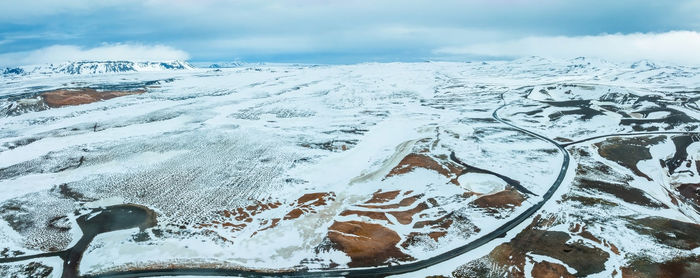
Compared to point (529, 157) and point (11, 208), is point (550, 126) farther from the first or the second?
point (11, 208)

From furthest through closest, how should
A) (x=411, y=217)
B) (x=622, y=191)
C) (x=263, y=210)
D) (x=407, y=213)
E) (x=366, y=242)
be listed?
(x=622, y=191) < (x=263, y=210) < (x=407, y=213) < (x=411, y=217) < (x=366, y=242)

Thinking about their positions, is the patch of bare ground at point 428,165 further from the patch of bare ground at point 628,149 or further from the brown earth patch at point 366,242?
the patch of bare ground at point 628,149

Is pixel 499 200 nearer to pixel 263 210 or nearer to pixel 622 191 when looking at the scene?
pixel 622 191

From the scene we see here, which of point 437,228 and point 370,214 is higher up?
point 370,214

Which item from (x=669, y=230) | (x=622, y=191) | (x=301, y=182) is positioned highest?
(x=301, y=182)

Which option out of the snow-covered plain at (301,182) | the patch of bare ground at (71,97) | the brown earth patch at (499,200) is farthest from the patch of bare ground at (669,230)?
the patch of bare ground at (71,97)

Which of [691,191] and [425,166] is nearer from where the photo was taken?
[691,191]

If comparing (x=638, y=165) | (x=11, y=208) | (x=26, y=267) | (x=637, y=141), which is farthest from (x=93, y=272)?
(x=637, y=141)

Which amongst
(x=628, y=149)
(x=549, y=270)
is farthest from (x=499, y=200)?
(x=628, y=149)
